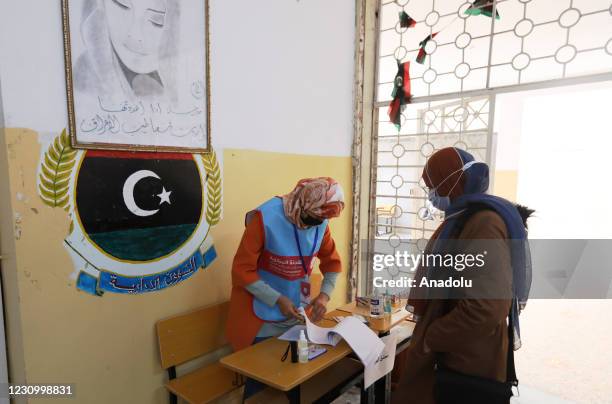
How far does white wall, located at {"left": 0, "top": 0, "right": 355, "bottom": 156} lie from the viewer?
53.7 inches

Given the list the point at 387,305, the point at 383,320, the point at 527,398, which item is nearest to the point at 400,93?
the point at 387,305

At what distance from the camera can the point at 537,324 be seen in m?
4.07

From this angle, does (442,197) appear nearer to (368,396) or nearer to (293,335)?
(293,335)

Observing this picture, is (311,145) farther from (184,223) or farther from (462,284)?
(462,284)

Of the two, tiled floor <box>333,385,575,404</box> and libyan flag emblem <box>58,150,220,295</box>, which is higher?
libyan flag emblem <box>58,150,220,295</box>

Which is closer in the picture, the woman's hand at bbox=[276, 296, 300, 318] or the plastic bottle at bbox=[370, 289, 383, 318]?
the woman's hand at bbox=[276, 296, 300, 318]

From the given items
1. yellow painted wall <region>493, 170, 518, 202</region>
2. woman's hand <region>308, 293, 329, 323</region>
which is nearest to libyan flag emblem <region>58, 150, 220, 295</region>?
woman's hand <region>308, 293, 329, 323</region>

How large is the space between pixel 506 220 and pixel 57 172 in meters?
1.78

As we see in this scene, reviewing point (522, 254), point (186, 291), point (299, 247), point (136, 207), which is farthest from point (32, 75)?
point (522, 254)

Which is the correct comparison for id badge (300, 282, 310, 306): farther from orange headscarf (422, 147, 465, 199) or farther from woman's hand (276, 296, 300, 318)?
orange headscarf (422, 147, 465, 199)

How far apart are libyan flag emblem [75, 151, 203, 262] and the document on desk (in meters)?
0.84

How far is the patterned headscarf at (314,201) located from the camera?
1.76 metres

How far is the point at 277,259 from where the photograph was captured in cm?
186

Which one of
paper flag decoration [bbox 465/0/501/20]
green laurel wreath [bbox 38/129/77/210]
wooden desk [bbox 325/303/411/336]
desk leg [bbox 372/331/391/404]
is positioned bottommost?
desk leg [bbox 372/331/391/404]
